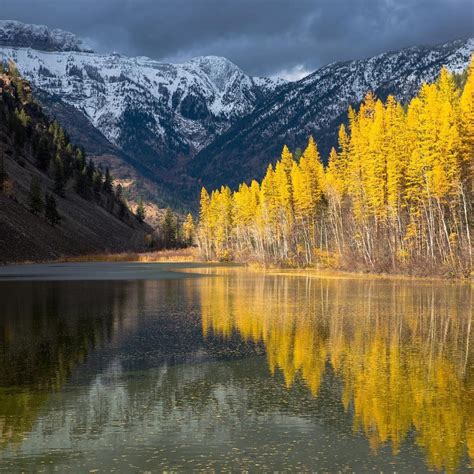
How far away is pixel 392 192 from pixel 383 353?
4681 cm

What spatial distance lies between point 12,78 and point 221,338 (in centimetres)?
18802

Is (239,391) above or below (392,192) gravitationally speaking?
below

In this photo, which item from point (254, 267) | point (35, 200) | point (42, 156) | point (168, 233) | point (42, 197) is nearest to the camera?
point (254, 267)

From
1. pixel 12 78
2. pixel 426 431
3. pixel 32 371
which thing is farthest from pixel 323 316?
pixel 12 78

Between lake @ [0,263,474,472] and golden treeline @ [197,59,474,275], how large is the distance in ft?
87.6

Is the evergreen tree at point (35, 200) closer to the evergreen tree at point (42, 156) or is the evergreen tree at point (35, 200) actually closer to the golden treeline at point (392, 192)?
the evergreen tree at point (42, 156)

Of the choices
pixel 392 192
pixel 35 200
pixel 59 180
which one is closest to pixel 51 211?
pixel 35 200

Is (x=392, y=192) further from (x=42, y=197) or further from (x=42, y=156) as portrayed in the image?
(x=42, y=156)

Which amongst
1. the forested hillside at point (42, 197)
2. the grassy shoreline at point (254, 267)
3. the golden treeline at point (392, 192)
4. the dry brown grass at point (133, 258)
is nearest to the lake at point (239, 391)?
the grassy shoreline at point (254, 267)

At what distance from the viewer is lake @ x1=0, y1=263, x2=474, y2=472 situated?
34.7 feet

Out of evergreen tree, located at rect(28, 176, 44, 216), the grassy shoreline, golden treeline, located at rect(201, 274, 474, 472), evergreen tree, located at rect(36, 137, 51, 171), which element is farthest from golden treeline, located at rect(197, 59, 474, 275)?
evergreen tree, located at rect(36, 137, 51, 171)

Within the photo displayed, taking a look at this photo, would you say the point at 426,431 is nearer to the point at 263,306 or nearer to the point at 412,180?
the point at 263,306

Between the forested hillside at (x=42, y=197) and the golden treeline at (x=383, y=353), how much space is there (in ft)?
250

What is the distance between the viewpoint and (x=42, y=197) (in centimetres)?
13650
